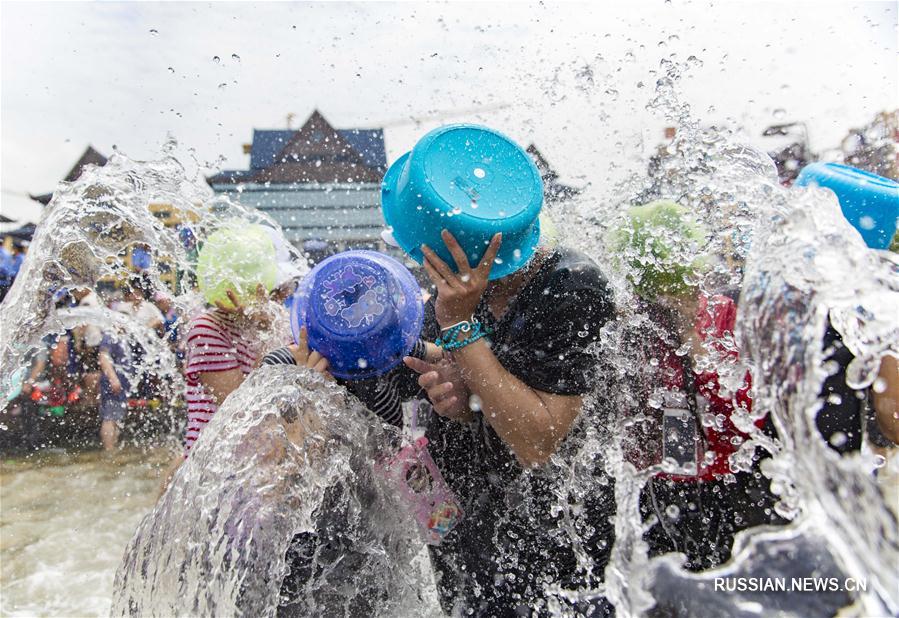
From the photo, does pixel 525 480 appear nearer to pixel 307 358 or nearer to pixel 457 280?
pixel 457 280

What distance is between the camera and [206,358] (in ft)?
9.16

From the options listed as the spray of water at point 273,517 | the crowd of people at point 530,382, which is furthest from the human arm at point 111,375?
the crowd of people at point 530,382

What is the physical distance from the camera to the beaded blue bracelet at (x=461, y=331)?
1.93m

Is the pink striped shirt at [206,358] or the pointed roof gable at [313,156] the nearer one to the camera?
the pink striped shirt at [206,358]

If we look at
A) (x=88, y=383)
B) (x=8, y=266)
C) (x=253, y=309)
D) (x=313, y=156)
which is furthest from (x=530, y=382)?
(x=313, y=156)

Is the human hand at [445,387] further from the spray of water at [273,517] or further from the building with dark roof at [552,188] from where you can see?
the building with dark roof at [552,188]

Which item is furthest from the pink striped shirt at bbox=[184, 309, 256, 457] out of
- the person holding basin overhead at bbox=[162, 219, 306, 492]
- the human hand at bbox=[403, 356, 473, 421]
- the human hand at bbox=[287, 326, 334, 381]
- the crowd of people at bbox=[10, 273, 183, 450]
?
the crowd of people at bbox=[10, 273, 183, 450]

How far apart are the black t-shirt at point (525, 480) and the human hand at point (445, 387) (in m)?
0.08

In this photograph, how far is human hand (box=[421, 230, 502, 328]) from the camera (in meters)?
1.81

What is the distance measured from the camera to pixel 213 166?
11.8 feet

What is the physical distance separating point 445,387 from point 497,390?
21 cm

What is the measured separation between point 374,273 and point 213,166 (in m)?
1.92

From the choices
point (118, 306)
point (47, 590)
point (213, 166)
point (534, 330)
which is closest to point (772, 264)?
point (534, 330)

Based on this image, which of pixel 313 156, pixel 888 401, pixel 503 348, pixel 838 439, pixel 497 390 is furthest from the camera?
pixel 313 156
